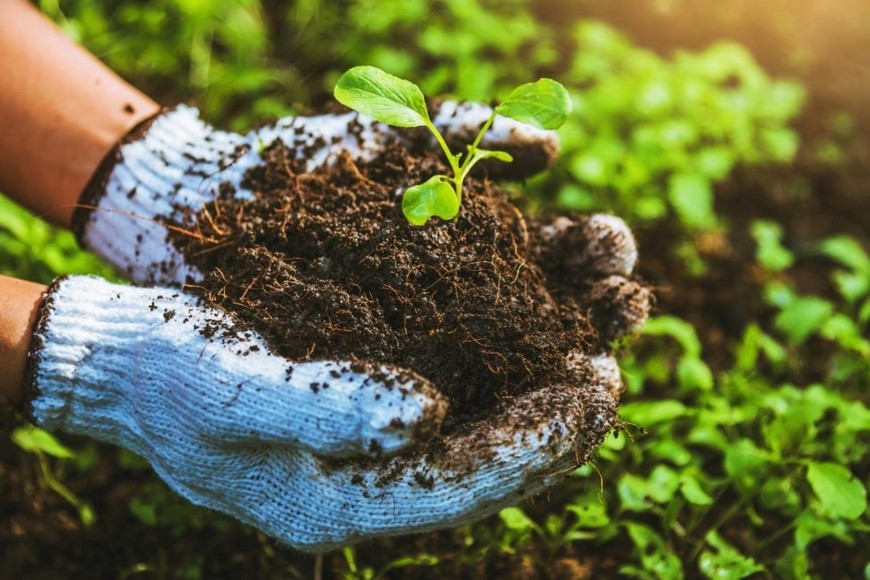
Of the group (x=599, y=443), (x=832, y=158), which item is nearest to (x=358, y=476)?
(x=599, y=443)

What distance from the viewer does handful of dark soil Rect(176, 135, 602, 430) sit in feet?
4.60

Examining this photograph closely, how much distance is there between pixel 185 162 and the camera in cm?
178

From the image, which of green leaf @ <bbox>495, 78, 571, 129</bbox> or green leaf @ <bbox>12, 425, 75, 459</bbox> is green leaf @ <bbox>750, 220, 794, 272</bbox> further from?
green leaf @ <bbox>12, 425, 75, 459</bbox>

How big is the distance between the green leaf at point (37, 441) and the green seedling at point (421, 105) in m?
0.99

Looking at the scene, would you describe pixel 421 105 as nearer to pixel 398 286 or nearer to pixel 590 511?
pixel 398 286

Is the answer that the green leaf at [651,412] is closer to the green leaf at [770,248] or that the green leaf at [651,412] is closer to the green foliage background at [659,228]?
the green foliage background at [659,228]

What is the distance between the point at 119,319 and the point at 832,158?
2732 mm

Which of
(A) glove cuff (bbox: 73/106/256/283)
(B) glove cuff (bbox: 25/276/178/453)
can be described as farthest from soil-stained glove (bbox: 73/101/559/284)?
(B) glove cuff (bbox: 25/276/178/453)

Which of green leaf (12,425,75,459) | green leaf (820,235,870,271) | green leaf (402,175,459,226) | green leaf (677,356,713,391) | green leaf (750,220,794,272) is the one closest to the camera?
green leaf (402,175,459,226)

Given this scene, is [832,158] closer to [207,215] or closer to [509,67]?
[509,67]

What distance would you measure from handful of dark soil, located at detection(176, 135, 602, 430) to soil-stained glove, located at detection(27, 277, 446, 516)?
0.08 m

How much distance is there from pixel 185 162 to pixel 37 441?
27.3 inches

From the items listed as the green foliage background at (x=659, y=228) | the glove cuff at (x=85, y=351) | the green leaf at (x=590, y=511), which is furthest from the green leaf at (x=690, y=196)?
the glove cuff at (x=85, y=351)

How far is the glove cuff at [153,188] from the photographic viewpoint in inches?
68.1
